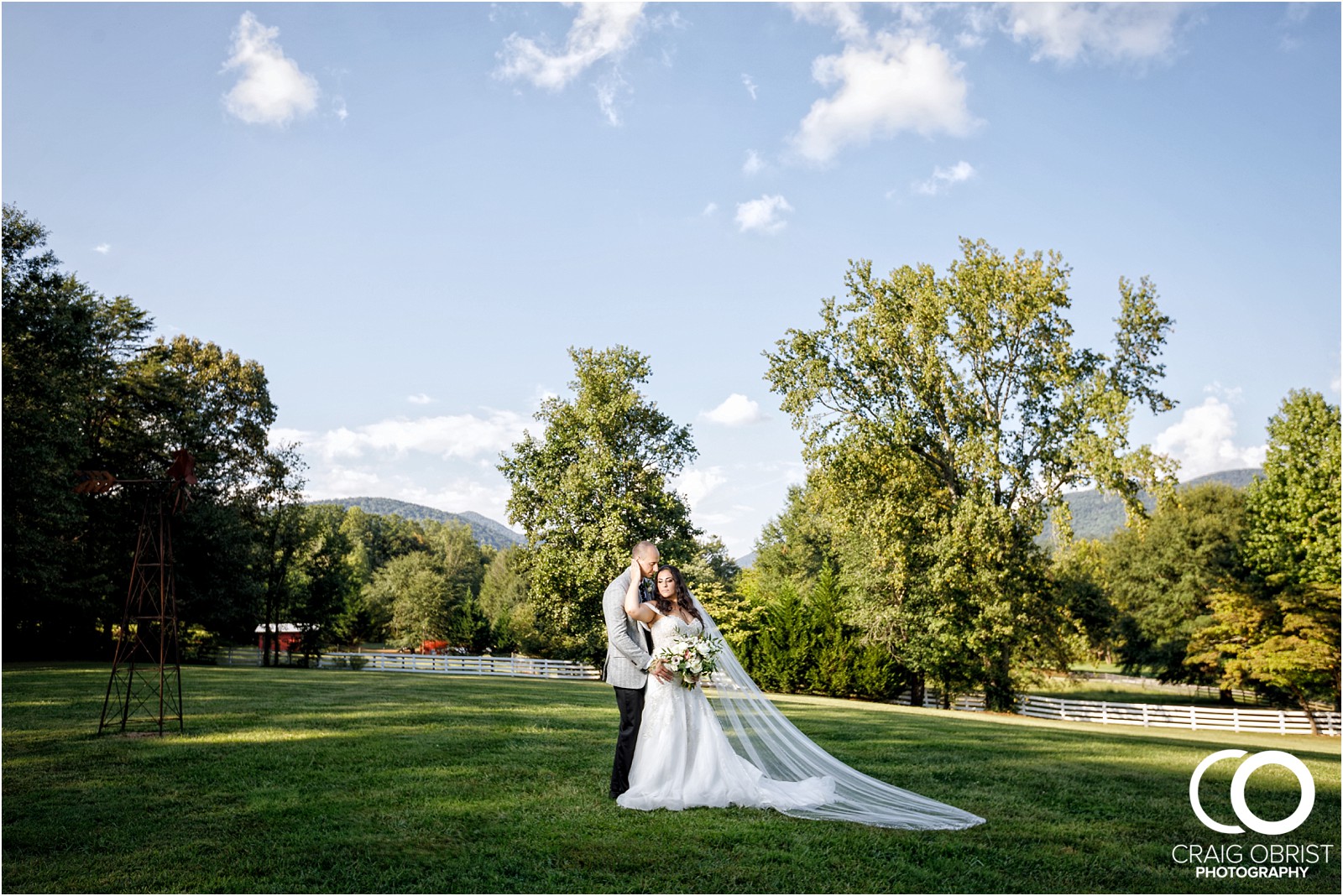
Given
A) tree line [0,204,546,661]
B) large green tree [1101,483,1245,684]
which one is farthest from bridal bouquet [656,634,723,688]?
large green tree [1101,483,1245,684]

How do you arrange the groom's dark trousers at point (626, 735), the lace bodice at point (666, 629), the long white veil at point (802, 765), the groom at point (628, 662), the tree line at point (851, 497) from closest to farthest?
the long white veil at point (802, 765) → the groom's dark trousers at point (626, 735) → the groom at point (628, 662) → the lace bodice at point (666, 629) → the tree line at point (851, 497)

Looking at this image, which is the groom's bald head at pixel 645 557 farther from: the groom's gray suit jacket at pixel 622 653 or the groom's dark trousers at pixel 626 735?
the groom's dark trousers at pixel 626 735

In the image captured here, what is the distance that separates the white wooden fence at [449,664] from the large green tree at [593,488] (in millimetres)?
6716

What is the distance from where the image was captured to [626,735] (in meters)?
7.99

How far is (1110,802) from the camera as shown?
7941 mm

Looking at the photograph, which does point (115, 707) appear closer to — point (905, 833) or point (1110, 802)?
point (905, 833)

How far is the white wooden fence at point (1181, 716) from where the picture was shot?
29.5 meters

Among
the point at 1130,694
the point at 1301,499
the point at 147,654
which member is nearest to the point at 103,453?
the point at 147,654

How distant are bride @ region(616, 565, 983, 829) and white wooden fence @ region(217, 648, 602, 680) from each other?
31954 millimetres

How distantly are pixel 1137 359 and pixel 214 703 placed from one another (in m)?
27.1

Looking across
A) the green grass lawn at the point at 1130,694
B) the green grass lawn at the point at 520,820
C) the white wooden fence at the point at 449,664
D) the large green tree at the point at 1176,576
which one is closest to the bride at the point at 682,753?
the green grass lawn at the point at 520,820

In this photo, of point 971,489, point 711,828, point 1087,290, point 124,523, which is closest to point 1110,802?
point 711,828

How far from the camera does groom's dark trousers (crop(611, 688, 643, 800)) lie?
25.5ft

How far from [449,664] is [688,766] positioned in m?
36.2
